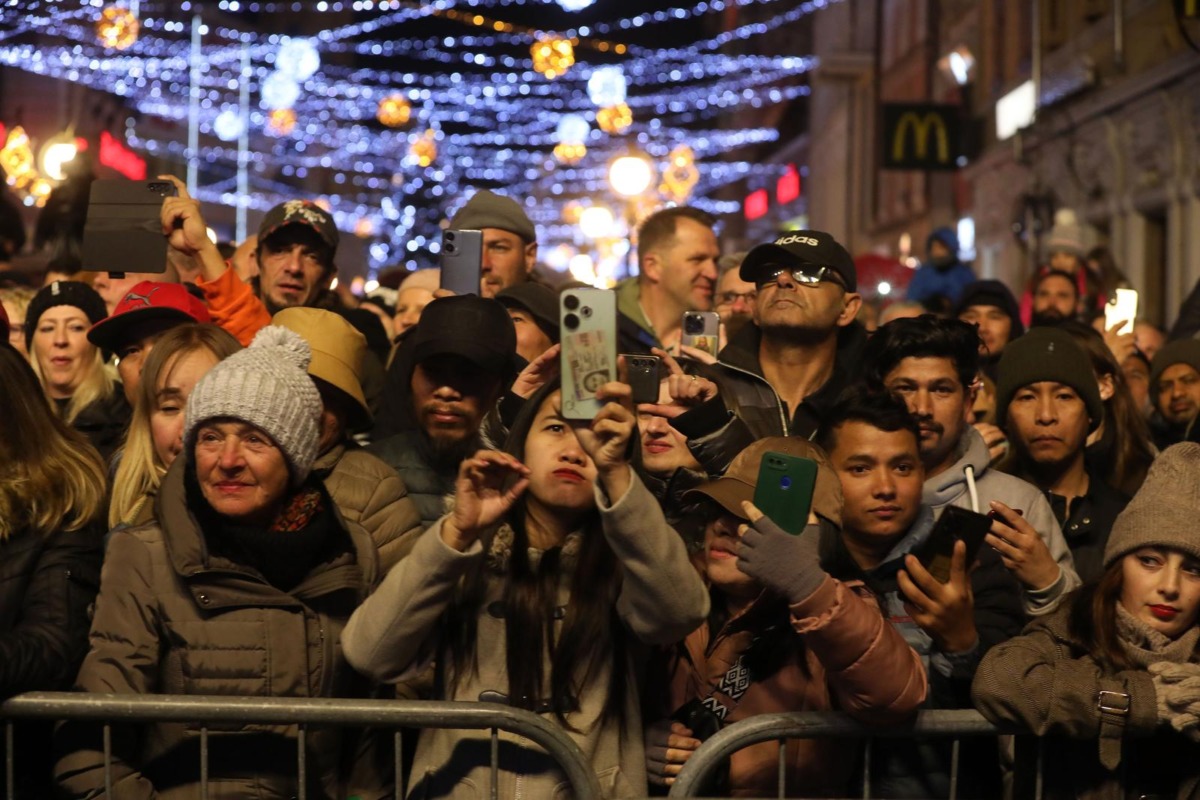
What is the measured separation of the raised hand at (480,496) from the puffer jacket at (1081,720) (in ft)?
4.22

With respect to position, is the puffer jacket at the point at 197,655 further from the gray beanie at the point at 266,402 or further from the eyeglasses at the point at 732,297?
the eyeglasses at the point at 732,297

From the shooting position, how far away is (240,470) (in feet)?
14.8

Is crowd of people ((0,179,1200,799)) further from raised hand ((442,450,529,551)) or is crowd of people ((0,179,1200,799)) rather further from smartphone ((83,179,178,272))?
smartphone ((83,179,178,272))

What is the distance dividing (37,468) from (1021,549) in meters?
2.70

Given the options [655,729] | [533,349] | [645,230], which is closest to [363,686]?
[655,729]

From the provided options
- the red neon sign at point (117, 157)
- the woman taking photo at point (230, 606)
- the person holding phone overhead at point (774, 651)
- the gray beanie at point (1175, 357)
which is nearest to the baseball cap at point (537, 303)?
the person holding phone overhead at point (774, 651)

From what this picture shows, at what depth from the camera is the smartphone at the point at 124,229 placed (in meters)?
5.87

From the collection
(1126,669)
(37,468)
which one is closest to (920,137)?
(1126,669)

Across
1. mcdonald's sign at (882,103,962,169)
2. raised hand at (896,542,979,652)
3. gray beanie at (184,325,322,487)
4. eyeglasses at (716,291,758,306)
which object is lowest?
raised hand at (896,542,979,652)

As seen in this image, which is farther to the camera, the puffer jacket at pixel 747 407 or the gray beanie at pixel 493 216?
the gray beanie at pixel 493 216

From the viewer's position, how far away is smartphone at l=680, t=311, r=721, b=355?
607 centimetres

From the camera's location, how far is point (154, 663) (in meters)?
4.37

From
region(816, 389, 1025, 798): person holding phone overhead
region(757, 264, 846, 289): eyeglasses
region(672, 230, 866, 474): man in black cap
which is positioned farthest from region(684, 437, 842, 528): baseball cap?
region(757, 264, 846, 289): eyeglasses

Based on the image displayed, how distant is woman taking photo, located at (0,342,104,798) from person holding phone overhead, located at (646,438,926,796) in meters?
1.56
